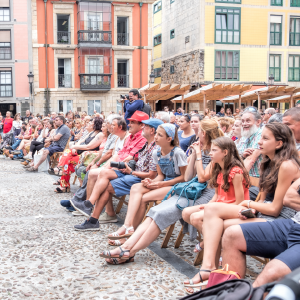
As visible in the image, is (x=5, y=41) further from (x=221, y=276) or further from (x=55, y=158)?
(x=221, y=276)

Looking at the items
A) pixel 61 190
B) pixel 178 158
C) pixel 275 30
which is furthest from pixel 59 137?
pixel 275 30

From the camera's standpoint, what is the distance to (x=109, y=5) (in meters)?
27.8

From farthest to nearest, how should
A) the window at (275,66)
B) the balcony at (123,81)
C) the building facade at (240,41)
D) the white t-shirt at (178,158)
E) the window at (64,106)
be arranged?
1. the balcony at (123,81)
2. the window at (64,106)
3. the window at (275,66)
4. the building facade at (240,41)
5. the white t-shirt at (178,158)

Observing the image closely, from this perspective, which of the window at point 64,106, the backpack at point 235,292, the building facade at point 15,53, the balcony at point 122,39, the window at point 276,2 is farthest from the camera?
the balcony at point 122,39

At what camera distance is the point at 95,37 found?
27.9 metres

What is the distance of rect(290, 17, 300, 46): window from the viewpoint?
88.8 ft

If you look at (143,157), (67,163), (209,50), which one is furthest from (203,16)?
(143,157)

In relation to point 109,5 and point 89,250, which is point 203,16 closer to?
point 109,5

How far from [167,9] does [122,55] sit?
589cm

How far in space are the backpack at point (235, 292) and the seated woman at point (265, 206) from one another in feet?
4.30

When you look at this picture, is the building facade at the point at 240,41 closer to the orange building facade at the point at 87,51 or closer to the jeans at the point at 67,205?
the orange building facade at the point at 87,51

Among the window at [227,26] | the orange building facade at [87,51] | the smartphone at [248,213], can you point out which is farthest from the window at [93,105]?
the smartphone at [248,213]

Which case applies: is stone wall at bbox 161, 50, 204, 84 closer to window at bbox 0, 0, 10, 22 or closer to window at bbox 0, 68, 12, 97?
window at bbox 0, 68, 12, 97

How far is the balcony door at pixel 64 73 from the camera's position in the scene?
28.0 metres
